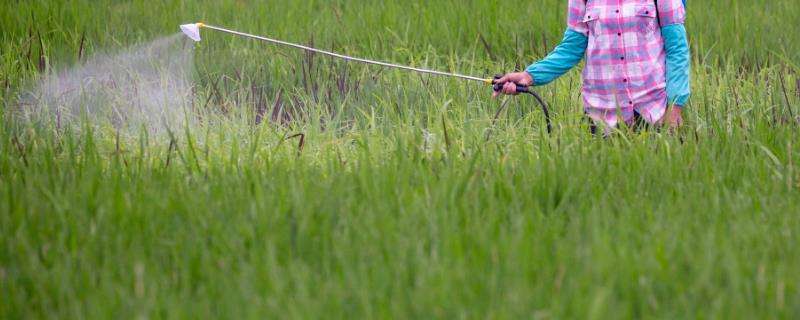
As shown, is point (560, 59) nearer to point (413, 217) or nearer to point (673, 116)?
point (673, 116)

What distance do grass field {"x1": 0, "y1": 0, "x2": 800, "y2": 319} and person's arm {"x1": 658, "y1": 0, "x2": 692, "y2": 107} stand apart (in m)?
0.15

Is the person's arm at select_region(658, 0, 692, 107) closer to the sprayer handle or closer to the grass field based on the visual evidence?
the grass field

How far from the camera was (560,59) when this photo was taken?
3.81 metres

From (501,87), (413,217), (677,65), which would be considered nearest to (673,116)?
(677,65)

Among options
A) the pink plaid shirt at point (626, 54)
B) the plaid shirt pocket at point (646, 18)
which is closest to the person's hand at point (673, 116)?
the pink plaid shirt at point (626, 54)

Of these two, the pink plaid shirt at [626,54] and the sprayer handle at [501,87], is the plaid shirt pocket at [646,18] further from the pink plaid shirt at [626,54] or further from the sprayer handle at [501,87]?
the sprayer handle at [501,87]

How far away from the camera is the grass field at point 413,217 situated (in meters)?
2.18

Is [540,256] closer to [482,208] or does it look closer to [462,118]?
[482,208]

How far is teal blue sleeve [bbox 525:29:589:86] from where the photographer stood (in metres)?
3.79

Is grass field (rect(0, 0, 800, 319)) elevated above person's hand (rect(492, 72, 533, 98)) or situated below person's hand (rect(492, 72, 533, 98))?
below

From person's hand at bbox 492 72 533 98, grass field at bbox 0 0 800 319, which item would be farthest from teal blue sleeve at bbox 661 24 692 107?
person's hand at bbox 492 72 533 98

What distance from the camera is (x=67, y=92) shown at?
461 cm

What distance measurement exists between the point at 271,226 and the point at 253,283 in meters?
0.35

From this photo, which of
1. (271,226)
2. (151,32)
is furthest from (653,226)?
(151,32)
